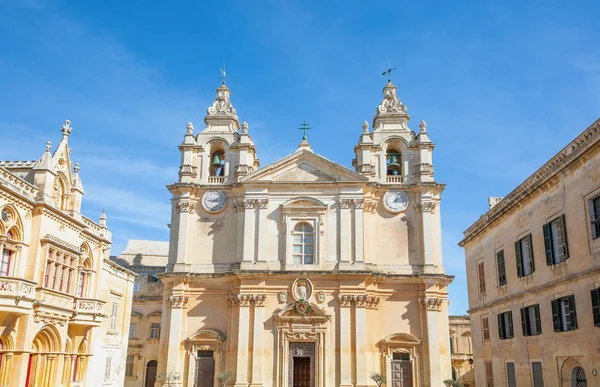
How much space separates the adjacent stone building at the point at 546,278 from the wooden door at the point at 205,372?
1448cm

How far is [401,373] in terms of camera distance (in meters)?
30.7

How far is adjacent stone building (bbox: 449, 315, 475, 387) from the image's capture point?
149 feet

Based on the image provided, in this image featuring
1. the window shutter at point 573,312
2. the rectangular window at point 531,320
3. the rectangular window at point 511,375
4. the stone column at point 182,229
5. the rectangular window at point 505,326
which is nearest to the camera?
the window shutter at point 573,312

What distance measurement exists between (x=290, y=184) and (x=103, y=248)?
11629mm

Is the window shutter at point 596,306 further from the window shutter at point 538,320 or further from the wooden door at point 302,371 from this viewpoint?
the wooden door at point 302,371

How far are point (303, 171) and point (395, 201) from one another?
596 cm

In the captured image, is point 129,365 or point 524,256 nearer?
point 524,256

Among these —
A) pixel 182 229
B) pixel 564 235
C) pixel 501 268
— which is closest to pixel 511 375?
pixel 501 268

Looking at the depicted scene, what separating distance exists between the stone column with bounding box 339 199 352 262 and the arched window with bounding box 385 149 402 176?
172 inches

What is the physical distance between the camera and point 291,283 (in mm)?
31578

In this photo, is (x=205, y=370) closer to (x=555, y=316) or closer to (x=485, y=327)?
(x=485, y=327)

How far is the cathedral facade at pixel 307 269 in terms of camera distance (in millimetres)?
30625

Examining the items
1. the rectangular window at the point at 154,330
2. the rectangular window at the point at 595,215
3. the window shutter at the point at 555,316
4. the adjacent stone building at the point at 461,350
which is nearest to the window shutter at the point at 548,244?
the window shutter at the point at 555,316

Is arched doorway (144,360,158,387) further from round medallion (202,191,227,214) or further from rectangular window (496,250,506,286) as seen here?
rectangular window (496,250,506,286)
